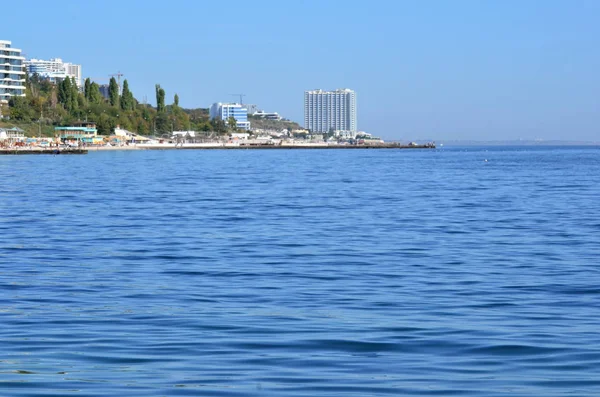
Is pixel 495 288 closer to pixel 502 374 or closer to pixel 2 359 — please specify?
pixel 502 374

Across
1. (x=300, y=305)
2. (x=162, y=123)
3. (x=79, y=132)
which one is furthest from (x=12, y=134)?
(x=300, y=305)

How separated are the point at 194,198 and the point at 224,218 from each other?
31.3 feet

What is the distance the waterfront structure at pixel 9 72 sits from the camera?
Result: 150625 mm

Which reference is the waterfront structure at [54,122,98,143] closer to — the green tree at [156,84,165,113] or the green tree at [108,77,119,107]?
the green tree at [108,77,119,107]

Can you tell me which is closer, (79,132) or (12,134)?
(12,134)

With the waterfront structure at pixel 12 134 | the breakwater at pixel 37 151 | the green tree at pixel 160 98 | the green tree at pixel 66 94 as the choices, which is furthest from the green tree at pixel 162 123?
the breakwater at pixel 37 151

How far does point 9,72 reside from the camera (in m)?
152

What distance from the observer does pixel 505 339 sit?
10062 mm

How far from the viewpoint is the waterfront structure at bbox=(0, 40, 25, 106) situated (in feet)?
494

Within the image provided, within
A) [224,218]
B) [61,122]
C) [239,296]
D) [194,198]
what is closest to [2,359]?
[239,296]

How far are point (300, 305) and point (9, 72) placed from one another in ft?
486

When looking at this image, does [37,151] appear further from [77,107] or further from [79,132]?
[77,107]

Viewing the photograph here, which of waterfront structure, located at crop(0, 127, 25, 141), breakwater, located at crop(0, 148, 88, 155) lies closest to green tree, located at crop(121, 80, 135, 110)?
waterfront structure, located at crop(0, 127, 25, 141)

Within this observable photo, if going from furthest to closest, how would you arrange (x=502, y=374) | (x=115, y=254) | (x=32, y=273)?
(x=115, y=254)
(x=32, y=273)
(x=502, y=374)
